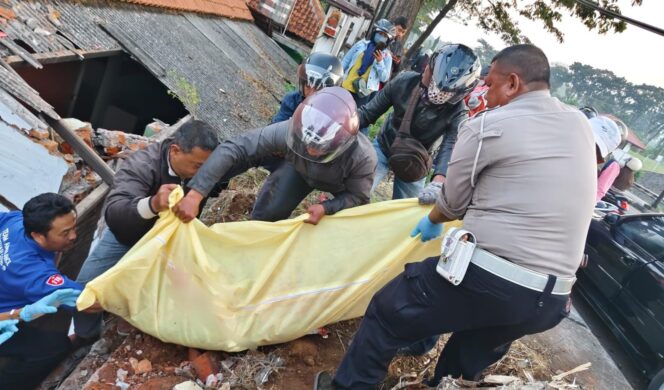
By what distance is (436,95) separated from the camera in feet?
9.07

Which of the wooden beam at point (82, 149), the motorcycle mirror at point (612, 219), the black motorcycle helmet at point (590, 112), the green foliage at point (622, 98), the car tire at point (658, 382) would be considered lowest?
the car tire at point (658, 382)

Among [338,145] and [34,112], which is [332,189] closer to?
[338,145]

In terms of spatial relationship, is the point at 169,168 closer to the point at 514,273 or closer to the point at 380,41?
the point at 514,273

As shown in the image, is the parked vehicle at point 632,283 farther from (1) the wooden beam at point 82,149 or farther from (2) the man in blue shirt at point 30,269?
(1) the wooden beam at point 82,149

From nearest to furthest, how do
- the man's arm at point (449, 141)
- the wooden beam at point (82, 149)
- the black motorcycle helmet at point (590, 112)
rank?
the wooden beam at point (82, 149) < the man's arm at point (449, 141) < the black motorcycle helmet at point (590, 112)

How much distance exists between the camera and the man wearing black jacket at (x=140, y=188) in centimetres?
206

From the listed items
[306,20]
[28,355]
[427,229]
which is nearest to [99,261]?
[28,355]

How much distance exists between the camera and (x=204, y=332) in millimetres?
2115

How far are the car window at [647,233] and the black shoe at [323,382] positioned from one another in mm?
4161

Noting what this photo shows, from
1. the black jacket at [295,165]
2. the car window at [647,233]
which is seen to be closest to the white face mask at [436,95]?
the black jacket at [295,165]

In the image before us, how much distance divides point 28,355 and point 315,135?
1.85 metres

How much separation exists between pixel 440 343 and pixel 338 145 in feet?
5.58

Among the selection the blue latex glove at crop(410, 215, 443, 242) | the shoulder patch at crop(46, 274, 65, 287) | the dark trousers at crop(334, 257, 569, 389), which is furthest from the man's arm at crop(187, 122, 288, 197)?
the dark trousers at crop(334, 257, 569, 389)

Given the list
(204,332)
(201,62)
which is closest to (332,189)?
(204,332)
